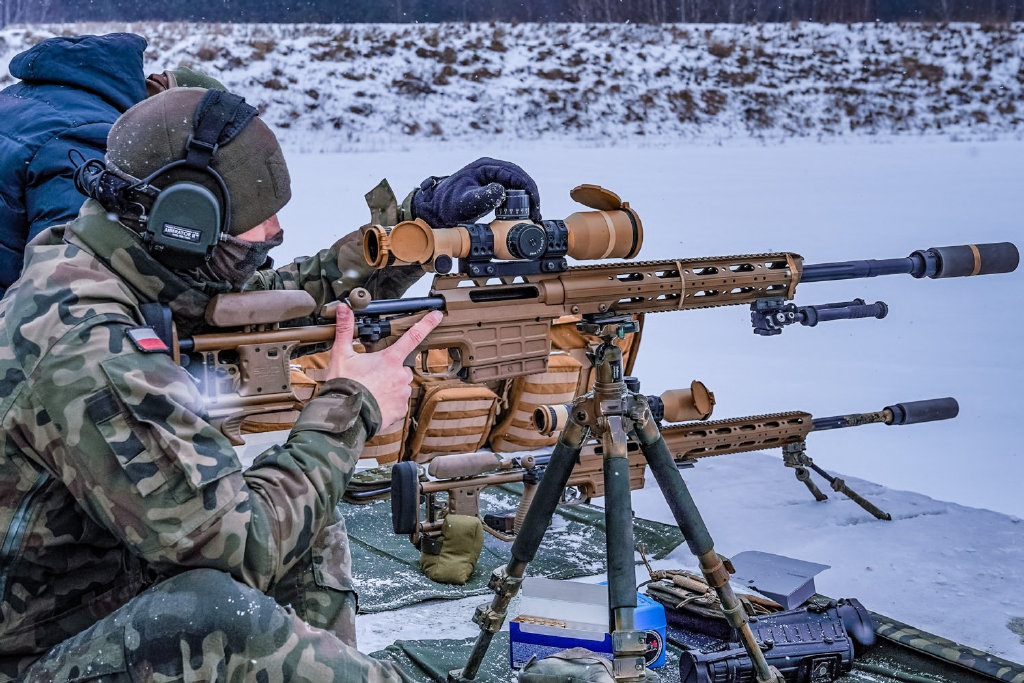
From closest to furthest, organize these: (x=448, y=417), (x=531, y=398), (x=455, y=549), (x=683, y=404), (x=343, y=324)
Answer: (x=343, y=324) < (x=683, y=404) < (x=455, y=549) < (x=448, y=417) < (x=531, y=398)

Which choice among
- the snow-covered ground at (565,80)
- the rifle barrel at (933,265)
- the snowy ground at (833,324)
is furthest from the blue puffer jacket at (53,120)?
the rifle barrel at (933,265)

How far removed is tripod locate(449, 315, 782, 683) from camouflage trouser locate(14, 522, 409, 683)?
2.76 feet

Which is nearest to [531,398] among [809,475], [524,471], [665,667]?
[524,471]

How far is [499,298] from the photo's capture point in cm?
290

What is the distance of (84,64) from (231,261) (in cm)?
140

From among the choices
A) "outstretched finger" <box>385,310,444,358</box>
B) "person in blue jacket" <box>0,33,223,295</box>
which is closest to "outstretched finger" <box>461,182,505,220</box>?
"outstretched finger" <box>385,310,444,358</box>

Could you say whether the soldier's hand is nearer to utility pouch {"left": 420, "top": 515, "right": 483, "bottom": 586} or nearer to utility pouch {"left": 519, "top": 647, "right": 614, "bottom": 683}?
utility pouch {"left": 519, "top": 647, "right": 614, "bottom": 683}

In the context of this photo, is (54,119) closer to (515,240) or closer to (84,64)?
(84,64)

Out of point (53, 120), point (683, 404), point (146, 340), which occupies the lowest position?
point (683, 404)

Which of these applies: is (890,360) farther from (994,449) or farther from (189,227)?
(189,227)

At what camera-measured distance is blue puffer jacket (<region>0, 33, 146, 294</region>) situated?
2.88 meters

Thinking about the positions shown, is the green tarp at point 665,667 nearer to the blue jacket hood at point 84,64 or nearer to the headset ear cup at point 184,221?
the headset ear cup at point 184,221

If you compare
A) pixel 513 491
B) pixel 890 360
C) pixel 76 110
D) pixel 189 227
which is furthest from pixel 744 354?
pixel 189 227

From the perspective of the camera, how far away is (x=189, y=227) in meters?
1.93
